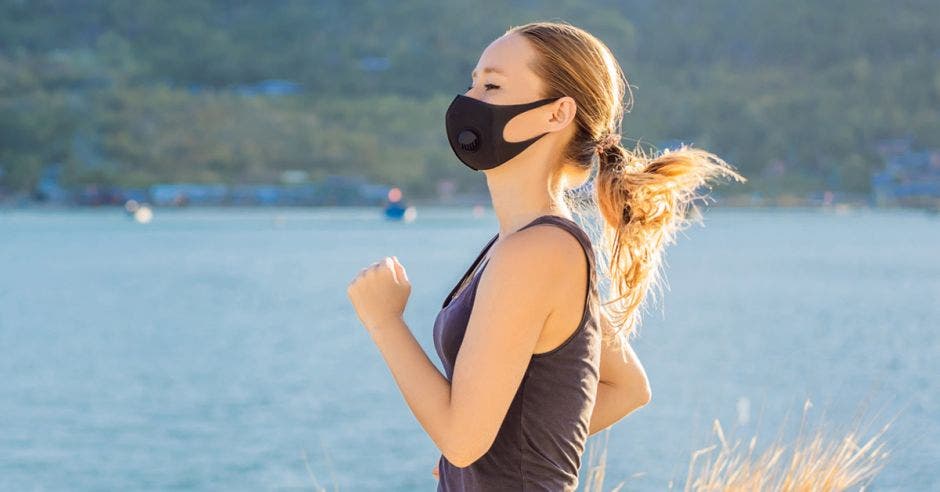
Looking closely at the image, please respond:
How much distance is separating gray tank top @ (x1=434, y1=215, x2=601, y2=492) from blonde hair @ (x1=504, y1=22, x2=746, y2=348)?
23 cm

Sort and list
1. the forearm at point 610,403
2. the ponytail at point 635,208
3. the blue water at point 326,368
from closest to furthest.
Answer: the ponytail at point 635,208, the forearm at point 610,403, the blue water at point 326,368

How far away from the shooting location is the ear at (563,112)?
2127mm

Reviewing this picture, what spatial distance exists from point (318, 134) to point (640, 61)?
1486 inches

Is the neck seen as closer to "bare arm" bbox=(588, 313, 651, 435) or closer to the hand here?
the hand

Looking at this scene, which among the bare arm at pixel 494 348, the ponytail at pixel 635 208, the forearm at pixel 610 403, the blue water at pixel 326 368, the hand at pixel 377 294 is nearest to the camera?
the bare arm at pixel 494 348

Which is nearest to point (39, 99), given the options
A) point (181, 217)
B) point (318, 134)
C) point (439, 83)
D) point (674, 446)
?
point (181, 217)

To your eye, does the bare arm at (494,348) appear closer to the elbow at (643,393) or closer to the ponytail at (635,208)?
the ponytail at (635,208)

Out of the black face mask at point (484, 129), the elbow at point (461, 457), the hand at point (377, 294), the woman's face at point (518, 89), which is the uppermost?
the woman's face at point (518, 89)

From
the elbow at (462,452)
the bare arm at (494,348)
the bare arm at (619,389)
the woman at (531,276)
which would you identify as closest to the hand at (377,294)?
the woman at (531,276)

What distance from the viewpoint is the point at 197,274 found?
6519 cm

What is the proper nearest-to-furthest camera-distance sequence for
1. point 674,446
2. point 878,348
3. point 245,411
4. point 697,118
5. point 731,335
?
point 674,446, point 245,411, point 878,348, point 731,335, point 697,118

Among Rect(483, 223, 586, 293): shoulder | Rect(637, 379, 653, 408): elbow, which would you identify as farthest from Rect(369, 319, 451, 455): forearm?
Rect(637, 379, 653, 408): elbow

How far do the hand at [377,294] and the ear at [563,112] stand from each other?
0.33 meters

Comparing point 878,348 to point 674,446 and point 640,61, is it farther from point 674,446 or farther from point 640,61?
point 640,61
